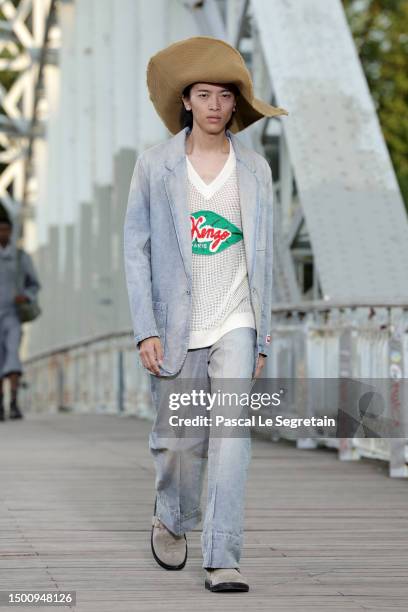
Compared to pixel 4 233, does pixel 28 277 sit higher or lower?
lower

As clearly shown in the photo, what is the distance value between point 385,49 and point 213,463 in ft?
96.4

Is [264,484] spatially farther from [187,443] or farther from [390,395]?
[187,443]

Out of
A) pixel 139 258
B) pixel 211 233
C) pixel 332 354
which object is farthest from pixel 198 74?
pixel 332 354

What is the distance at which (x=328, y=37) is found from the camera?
11.6m

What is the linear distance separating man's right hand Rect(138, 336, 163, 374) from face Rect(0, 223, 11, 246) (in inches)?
372

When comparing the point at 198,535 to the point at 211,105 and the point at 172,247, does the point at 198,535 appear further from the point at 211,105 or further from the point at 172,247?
the point at 211,105

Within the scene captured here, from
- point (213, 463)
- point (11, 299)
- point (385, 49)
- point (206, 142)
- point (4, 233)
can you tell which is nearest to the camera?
point (213, 463)

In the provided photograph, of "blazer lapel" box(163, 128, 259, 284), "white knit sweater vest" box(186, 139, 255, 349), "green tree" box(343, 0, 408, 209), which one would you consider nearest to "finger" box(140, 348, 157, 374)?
"white knit sweater vest" box(186, 139, 255, 349)

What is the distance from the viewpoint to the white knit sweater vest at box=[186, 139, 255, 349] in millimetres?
5699

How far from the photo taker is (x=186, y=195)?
5.75 metres

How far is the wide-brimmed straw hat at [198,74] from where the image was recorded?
5762 mm

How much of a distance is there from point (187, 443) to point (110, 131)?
14773 mm

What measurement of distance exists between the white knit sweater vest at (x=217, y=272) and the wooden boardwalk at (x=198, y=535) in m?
0.81

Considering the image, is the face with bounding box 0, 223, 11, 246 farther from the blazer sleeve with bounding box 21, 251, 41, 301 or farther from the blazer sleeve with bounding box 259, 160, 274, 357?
the blazer sleeve with bounding box 259, 160, 274, 357
